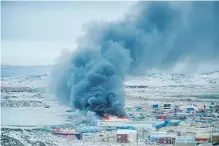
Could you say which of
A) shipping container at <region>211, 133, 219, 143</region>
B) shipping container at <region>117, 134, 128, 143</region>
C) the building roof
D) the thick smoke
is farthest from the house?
the thick smoke

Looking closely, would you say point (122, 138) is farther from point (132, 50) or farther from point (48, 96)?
point (132, 50)

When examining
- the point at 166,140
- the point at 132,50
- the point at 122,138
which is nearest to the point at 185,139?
the point at 166,140

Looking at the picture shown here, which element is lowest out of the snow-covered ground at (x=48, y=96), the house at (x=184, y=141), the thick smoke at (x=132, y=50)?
the house at (x=184, y=141)

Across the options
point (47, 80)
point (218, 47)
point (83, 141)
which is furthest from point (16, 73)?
point (218, 47)

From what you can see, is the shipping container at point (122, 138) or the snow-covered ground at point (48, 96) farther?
the snow-covered ground at point (48, 96)

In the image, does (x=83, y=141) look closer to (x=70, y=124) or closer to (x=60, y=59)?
(x=70, y=124)

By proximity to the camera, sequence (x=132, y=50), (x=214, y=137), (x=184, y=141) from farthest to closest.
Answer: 1. (x=132, y=50)
2. (x=214, y=137)
3. (x=184, y=141)

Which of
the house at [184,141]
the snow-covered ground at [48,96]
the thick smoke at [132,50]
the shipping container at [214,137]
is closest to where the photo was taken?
the house at [184,141]

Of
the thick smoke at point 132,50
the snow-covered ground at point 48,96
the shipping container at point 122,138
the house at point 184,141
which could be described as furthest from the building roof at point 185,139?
the thick smoke at point 132,50

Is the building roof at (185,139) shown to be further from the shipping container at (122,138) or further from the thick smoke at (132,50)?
the thick smoke at (132,50)
